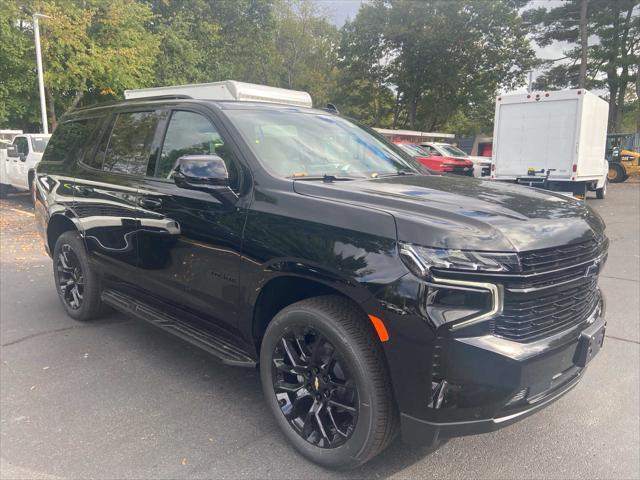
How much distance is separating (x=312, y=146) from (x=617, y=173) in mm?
24272

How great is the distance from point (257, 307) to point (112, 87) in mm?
19744

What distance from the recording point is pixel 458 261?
2.21 meters

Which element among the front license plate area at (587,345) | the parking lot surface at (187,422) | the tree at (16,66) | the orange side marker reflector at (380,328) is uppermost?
the tree at (16,66)

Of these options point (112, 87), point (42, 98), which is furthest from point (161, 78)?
point (42, 98)

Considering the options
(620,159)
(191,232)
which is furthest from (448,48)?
(191,232)

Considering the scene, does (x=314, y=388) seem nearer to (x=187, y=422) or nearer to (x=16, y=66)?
(x=187, y=422)

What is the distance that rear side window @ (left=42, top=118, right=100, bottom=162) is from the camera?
464 centimetres

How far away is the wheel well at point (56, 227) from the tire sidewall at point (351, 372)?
2812mm

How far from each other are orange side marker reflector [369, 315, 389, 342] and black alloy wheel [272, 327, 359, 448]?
0.28m

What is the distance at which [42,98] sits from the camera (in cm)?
1745

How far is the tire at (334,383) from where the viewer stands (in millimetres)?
2422

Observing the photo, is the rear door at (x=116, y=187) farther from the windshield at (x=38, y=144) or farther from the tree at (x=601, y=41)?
the tree at (x=601, y=41)

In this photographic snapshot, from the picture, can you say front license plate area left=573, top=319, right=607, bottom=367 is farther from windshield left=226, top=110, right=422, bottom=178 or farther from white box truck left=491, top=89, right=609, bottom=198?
white box truck left=491, top=89, right=609, bottom=198

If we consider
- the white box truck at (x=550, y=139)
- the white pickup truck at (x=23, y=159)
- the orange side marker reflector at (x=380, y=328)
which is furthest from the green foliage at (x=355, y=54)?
the orange side marker reflector at (x=380, y=328)
